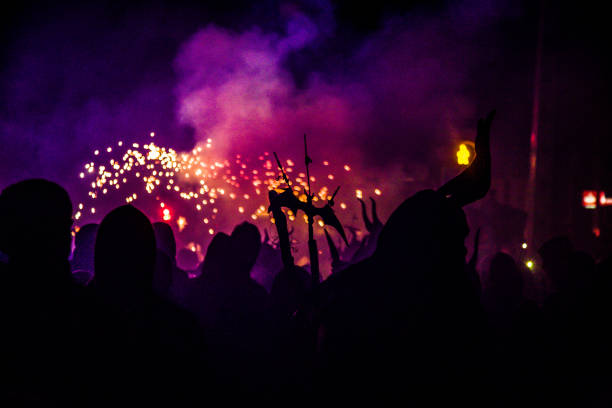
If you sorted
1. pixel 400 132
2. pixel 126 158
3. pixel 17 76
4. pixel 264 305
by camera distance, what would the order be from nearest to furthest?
pixel 264 305 → pixel 126 158 → pixel 17 76 → pixel 400 132

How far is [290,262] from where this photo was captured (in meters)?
2.28

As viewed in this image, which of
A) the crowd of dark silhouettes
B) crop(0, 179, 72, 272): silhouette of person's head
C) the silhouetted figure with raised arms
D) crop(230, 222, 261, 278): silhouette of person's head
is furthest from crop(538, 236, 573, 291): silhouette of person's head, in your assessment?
crop(0, 179, 72, 272): silhouette of person's head

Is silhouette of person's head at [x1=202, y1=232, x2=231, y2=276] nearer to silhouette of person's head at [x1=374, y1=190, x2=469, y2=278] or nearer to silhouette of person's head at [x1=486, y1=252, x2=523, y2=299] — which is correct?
silhouette of person's head at [x1=374, y1=190, x2=469, y2=278]

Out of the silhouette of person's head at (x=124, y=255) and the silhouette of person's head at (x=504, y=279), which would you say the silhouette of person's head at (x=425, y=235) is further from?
the silhouette of person's head at (x=504, y=279)

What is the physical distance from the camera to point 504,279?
395 cm

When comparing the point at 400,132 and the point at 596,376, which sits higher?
the point at 400,132

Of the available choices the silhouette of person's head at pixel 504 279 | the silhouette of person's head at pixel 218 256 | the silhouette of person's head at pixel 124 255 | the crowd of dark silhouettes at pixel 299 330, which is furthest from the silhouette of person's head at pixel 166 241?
the silhouette of person's head at pixel 504 279

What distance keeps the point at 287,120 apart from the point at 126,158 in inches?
225

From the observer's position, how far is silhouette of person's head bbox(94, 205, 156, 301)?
2.21 m

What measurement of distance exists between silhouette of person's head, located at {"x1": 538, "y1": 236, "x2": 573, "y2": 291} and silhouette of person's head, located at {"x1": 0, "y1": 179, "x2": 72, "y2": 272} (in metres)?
3.75

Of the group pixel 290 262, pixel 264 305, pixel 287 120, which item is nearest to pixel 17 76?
pixel 287 120

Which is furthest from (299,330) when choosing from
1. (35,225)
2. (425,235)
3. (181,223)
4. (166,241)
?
(181,223)

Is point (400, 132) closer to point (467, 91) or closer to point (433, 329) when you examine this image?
→ point (467, 91)

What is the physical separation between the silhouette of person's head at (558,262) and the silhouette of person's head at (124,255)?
11.0ft
